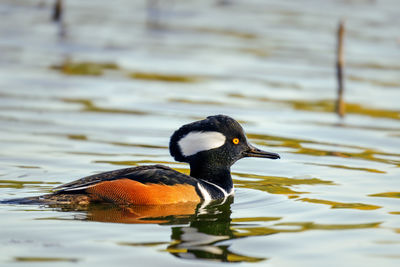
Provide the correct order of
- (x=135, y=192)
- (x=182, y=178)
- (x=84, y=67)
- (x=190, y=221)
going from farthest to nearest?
(x=84, y=67)
(x=182, y=178)
(x=135, y=192)
(x=190, y=221)

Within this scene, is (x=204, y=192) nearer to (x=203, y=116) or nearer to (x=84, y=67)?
(x=203, y=116)

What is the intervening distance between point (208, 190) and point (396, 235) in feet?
6.80

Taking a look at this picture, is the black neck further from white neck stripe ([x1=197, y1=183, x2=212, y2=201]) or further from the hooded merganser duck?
white neck stripe ([x1=197, y1=183, x2=212, y2=201])

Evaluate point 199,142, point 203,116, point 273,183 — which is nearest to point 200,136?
point 199,142

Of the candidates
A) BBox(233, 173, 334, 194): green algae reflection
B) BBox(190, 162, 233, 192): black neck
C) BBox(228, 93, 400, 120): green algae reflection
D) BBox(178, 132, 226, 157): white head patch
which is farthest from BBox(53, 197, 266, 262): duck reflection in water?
BBox(228, 93, 400, 120): green algae reflection

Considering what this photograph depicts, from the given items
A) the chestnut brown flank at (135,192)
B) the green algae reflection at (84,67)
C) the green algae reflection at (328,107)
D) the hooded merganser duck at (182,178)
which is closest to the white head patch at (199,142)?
the hooded merganser duck at (182,178)

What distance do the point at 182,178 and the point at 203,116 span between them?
5066 mm

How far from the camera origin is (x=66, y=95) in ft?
49.0

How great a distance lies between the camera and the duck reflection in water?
276 inches

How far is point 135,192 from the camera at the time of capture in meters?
8.31

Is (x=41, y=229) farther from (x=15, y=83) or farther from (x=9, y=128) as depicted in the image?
(x=15, y=83)

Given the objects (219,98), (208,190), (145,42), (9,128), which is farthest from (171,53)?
(208,190)

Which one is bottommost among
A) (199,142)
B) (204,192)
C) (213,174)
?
(204,192)

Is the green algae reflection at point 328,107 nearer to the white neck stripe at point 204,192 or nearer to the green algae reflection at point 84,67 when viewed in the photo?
the green algae reflection at point 84,67
